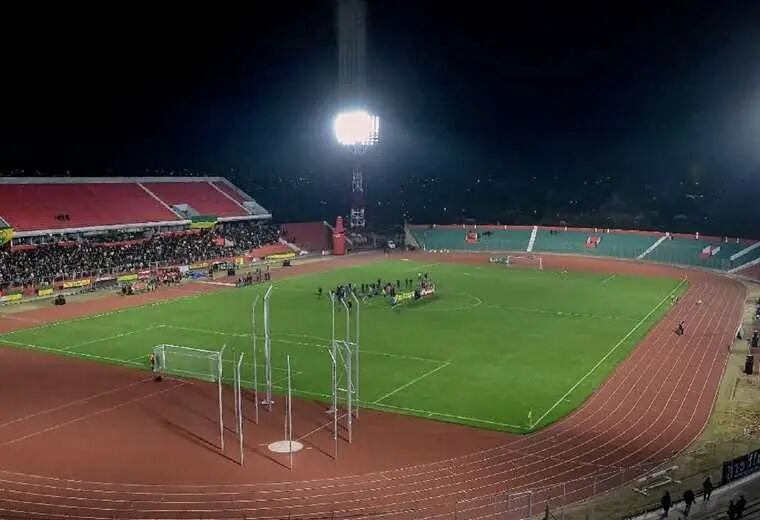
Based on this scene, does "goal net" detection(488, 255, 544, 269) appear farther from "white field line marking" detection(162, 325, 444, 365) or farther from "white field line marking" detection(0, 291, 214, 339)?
"white field line marking" detection(162, 325, 444, 365)

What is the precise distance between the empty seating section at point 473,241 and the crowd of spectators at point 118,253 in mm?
21770

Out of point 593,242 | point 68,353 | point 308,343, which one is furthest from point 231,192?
point 308,343

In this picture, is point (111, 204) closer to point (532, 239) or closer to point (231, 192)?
point (231, 192)

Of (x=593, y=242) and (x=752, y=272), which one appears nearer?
(x=752, y=272)

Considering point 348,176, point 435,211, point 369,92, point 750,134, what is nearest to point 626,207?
point 750,134

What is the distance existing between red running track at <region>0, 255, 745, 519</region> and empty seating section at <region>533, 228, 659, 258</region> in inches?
2140

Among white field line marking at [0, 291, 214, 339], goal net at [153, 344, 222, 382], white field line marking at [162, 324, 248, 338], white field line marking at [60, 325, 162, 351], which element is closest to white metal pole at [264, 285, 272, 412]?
goal net at [153, 344, 222, 382]

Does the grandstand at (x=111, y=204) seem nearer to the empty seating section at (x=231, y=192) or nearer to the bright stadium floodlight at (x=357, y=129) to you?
the empty seating section at (x=231, y=192)

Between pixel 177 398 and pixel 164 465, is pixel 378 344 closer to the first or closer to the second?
pixel 177 398

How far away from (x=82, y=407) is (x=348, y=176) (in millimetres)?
90867

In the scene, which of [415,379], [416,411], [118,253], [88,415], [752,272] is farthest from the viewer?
[752,272]

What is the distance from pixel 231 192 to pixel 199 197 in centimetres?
693

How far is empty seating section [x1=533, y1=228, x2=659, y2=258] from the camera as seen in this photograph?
82.2 m

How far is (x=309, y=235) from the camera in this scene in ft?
294
